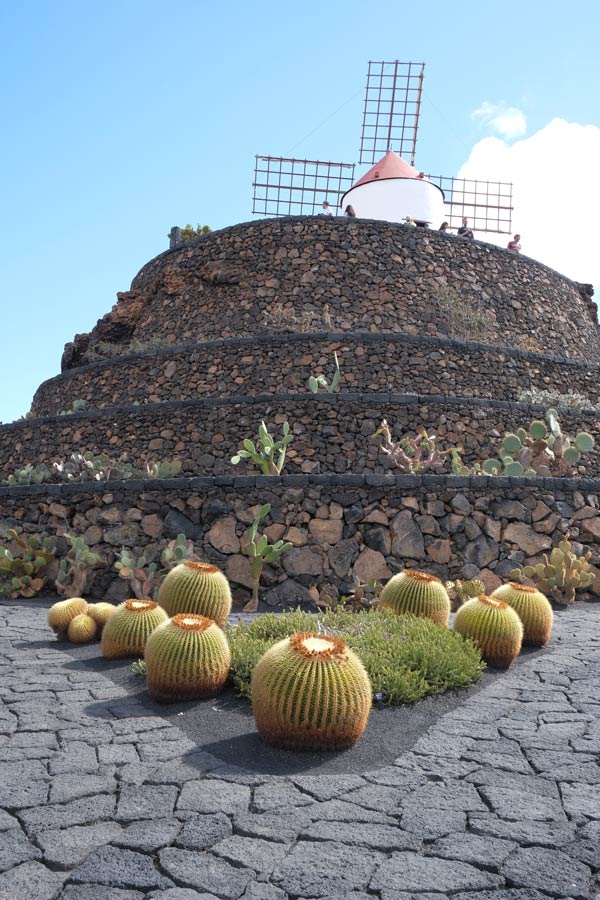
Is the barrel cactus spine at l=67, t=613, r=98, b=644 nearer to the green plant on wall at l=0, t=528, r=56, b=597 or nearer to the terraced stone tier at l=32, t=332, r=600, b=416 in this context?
the green plant on wall at l=0, t=528, r=56, b=597

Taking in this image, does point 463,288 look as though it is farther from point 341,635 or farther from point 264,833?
point 264,833

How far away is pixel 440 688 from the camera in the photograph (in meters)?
4.73

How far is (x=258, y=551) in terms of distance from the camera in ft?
24.7

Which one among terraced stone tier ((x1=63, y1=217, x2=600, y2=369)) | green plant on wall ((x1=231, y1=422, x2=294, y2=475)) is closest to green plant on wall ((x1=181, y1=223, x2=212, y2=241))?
terraced stone tier ((x1=63, y1=217, x2=600, y2=369))

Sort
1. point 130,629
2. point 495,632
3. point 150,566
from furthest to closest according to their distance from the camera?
1. point 150,566
2. point 130,629
3. point 495,632

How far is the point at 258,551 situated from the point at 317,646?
3.58 m

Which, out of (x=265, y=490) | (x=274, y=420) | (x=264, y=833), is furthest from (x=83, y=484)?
(x=264, y=833)

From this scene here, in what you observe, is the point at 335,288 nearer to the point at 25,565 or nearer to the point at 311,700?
the point at 25,565

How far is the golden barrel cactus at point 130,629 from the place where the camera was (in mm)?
5648

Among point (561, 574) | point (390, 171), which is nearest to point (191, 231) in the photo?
point (390, 171)

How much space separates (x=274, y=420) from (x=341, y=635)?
20.0ft

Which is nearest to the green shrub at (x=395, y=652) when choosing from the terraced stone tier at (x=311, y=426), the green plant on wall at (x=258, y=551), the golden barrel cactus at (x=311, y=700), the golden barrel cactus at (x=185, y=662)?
the golden barrel cactus at (x=185, y=662)

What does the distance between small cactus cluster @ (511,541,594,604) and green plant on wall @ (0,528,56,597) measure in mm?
5608

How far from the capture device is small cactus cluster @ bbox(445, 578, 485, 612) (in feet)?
24.3
